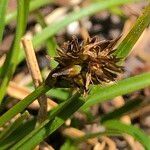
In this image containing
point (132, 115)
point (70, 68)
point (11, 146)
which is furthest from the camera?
point (132, 115)

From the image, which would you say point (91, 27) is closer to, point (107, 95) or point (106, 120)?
point (106, 120)

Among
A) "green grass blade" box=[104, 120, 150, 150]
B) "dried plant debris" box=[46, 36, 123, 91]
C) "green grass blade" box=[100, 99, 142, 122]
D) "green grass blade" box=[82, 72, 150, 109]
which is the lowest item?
"green grass blade" box=[100, 99, 142, 122]

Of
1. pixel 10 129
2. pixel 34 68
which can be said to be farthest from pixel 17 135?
pixel 34 68

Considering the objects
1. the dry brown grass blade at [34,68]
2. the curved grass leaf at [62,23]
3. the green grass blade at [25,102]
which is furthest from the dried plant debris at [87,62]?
the curved grass leaf at [62,23]

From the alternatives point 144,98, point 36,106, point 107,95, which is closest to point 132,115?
point 144,98

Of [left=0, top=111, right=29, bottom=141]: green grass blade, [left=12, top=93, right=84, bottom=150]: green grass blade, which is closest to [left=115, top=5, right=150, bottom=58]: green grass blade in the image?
[left=12, top=93, right=84, bottom=150]: green grass blade

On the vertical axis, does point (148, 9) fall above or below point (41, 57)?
above

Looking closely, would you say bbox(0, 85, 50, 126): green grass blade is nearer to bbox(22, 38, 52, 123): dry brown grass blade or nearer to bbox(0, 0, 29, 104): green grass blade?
bbox(22, 38, 52, 123): dry brown grass blade
